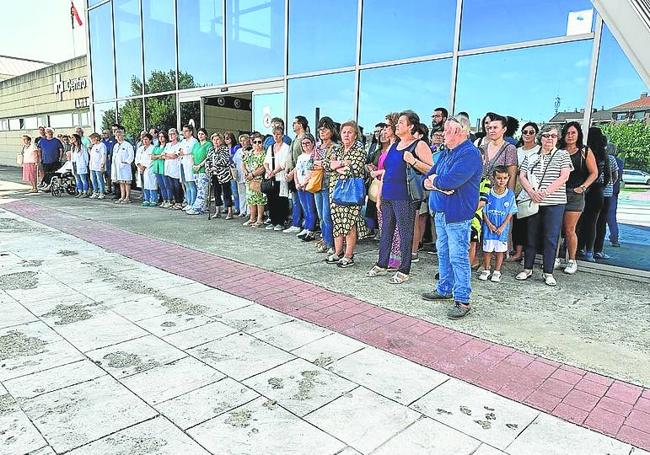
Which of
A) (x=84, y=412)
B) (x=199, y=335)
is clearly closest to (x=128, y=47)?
(x=199, y=335)

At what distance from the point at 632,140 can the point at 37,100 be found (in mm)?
23997

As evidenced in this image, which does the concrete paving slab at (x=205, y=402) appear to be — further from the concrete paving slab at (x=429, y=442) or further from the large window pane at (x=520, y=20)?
the large window pane at (x=520, y=20)

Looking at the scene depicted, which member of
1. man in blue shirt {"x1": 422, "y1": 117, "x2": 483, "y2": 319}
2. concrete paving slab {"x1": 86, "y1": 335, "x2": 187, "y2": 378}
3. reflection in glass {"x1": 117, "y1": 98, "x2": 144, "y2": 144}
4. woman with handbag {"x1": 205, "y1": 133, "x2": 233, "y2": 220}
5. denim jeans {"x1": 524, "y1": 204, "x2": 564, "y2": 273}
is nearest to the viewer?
concrete paving slab {"x1": 86, "y1": 335, "x2": 187, "y2": 378}

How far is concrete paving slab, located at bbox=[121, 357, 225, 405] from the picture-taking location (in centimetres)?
275

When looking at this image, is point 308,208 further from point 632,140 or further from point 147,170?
point 147,170

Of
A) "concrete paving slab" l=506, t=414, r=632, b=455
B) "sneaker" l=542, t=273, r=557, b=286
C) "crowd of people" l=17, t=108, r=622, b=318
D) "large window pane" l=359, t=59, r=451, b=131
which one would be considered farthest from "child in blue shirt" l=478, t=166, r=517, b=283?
"concrete paving slab" l=506, t=414, r=632, b=455

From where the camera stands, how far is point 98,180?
11.9 metres

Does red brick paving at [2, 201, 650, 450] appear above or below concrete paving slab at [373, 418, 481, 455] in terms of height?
above

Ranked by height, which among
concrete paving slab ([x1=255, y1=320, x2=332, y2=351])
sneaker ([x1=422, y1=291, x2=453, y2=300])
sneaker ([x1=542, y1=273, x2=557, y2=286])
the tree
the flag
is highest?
the flag

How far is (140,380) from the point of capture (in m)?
2.89

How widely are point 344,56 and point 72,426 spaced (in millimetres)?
7310

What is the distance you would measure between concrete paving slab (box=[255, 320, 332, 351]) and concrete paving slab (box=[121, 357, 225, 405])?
57 cm

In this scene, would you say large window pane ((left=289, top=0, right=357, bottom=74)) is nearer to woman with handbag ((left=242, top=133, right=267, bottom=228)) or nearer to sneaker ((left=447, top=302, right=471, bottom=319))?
woman with handbag ((left=242, top=133, right=267, bottom=228))

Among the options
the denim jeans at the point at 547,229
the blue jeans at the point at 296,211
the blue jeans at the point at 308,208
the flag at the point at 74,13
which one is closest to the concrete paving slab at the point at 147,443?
the denim jeans at the point at 547,229
